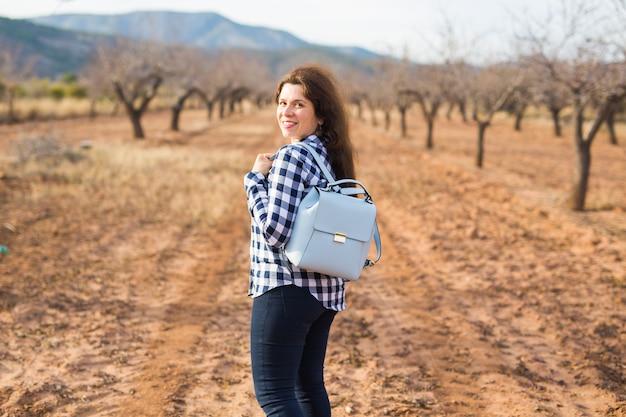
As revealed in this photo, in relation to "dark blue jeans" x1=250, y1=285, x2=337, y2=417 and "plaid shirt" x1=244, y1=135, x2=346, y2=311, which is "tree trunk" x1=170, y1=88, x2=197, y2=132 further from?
"dark blue jeans" x1=250, y1=285, x2=337, y2=417

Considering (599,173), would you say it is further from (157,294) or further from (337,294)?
(337,294)

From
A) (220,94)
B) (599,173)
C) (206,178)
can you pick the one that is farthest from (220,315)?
(220,94)

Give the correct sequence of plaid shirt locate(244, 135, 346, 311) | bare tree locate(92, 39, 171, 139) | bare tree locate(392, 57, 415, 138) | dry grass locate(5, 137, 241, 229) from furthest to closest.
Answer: bare tree locate(392, 57, 415, 138) → bare tree locate(92, 39, 171, 139) → dry grass locate(5, 137, 241, 229) → plaid shirt locate(244, 135, 346, 311)

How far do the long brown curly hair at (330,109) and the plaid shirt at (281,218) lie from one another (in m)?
0.12

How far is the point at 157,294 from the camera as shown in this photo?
5.09 metres

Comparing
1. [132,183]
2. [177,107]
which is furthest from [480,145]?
[177,107]

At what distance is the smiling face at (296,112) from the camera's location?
1.92 meters

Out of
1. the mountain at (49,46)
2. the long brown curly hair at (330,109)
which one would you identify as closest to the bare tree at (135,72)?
the long brown curly hair at (330,109)

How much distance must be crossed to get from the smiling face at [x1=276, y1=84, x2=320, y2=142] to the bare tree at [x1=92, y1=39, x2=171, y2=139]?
1856 cm

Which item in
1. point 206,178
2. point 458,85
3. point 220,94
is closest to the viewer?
point 206,178

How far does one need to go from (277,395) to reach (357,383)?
1.79 meters

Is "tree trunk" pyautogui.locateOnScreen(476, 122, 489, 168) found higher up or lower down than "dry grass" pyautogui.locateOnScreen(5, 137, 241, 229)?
higher up

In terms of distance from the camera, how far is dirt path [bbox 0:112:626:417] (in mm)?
3256

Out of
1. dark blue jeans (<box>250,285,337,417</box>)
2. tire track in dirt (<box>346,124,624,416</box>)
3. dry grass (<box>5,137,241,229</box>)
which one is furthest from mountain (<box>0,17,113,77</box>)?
dark blue jeans (<box>250,285,337,417</box>)
